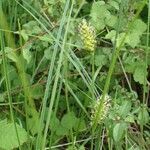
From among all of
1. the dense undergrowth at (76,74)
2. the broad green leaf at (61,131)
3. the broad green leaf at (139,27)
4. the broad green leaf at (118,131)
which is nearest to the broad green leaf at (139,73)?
the dense undergrowth at (76,74)

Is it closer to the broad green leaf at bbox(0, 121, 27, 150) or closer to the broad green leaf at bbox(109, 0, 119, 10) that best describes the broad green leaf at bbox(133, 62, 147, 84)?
the broad green leaf at bbox(109, 0, 119, 10)

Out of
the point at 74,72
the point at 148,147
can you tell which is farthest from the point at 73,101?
the point at 148,147

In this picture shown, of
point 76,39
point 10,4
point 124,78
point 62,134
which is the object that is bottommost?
point 62,134

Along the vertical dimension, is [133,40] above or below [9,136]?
above

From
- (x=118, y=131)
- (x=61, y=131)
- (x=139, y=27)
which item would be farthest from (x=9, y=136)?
(x=139, y=27)

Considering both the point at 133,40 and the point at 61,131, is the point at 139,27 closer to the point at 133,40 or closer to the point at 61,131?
the point at 133,40

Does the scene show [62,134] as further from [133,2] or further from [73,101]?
[133,2]

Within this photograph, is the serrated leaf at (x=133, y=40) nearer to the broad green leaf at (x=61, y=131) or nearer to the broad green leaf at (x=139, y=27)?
the broad green leaf at (x=139, y=27)

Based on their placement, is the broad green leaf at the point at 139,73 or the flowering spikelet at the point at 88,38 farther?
the broad green leaf at the point at 139,73

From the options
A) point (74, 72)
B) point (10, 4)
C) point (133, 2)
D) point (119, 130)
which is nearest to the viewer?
point (119, 130)
